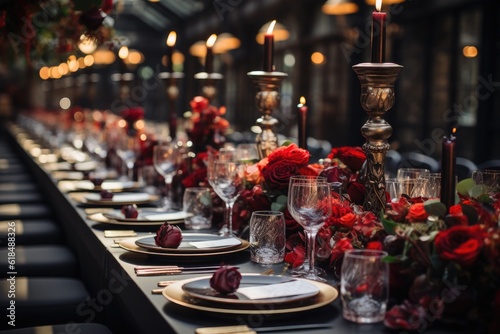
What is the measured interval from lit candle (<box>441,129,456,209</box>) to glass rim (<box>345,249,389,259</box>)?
0.23 meters

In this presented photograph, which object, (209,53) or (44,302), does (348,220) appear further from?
(209,53)

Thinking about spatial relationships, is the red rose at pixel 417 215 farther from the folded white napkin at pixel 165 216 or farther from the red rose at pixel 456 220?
the folded white napkin at pixel 165 216

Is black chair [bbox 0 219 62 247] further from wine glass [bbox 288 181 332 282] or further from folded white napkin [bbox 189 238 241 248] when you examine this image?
wine glass [bbox 288 181 332 282]

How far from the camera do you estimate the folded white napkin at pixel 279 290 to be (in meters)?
1.49

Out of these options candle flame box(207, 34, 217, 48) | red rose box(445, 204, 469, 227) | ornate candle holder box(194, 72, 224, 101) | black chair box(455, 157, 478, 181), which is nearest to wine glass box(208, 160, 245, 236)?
red rose box(445, 204, 469, 227)

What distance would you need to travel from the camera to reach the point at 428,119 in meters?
8.16

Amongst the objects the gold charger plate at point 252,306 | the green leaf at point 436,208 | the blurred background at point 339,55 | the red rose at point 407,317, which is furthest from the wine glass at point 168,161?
the red rose at point 407,317

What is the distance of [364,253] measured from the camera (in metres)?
1.43

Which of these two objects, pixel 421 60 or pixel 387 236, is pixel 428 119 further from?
pixel 387 236

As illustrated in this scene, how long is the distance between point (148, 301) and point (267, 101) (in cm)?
125

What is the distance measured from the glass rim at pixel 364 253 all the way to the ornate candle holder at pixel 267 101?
1233 mm

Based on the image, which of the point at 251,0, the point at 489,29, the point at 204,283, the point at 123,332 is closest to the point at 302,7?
the point at 251,0

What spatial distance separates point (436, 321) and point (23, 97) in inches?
751

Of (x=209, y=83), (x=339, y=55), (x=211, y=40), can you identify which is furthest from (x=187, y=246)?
(x=339, y=55)
